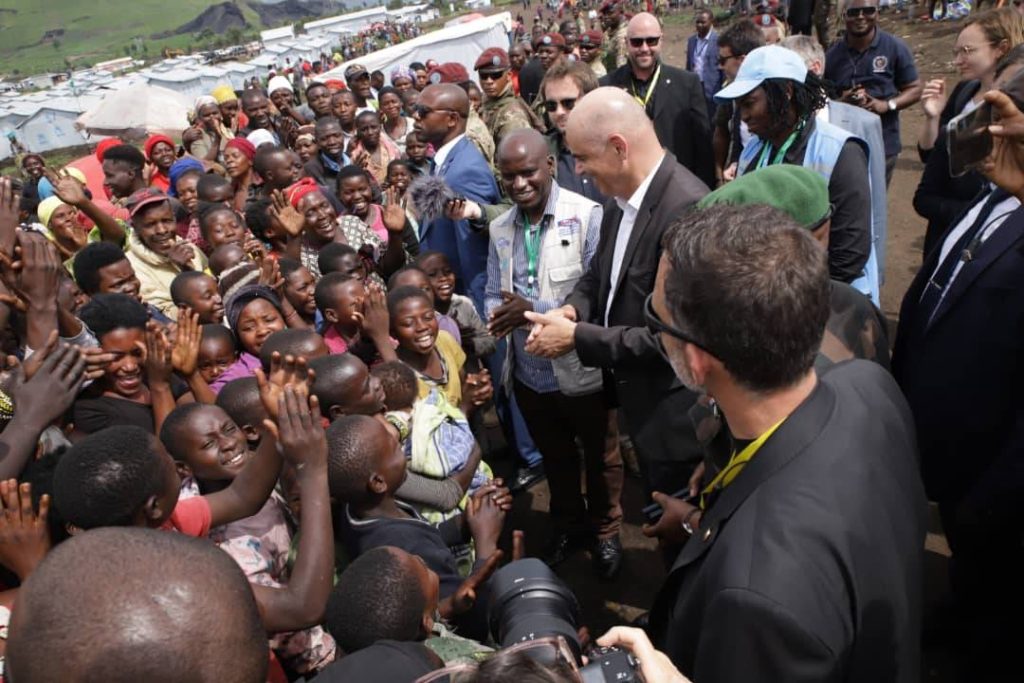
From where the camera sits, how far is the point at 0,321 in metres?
2.76

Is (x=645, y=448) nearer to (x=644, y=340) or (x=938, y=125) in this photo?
(x=644, y=340)

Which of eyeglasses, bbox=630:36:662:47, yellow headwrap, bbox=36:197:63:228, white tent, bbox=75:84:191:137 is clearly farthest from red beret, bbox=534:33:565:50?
white tent, bbox=75:84:191:137

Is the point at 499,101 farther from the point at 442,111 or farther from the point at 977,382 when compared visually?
the point at 977,382

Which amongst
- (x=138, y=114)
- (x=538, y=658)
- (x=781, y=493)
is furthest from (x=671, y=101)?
(x=138, y=114)

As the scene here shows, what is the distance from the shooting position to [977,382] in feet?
7.46

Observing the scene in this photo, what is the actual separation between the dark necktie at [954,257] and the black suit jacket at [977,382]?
40mm

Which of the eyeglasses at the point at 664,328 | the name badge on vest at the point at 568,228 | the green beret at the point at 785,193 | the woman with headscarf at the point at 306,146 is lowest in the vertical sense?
the name badge on vest at the point at 568,228

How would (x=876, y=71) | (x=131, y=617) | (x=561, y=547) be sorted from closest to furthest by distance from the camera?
1. (x=131, y=617)
2. (x=561, y=547)
3. (x=876, y=71)

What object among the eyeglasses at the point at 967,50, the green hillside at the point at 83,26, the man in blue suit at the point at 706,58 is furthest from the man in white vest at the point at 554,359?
the green hillside at the point at 83,26

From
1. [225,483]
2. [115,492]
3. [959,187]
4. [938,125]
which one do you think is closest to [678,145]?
[938,125]

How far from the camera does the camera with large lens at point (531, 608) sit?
1.43m

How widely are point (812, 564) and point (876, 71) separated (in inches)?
192

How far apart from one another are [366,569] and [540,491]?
8.33 ft

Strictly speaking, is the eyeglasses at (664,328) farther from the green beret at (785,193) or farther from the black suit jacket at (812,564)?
the green beret at (785,193)
